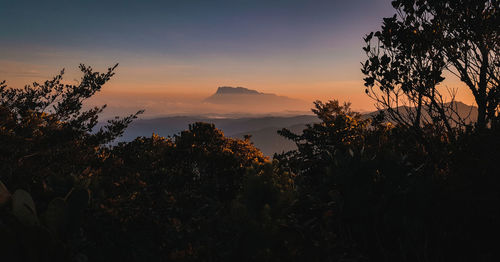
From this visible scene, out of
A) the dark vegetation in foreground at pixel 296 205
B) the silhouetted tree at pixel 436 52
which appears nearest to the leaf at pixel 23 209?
the dark vegetation in foreground at pixel 296 205

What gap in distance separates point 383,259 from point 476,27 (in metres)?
5.04

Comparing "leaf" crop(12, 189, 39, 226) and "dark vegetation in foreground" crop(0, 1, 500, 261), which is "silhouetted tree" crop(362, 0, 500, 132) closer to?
"dark vegetation in foreground" crop(0, 1, 500, 261)

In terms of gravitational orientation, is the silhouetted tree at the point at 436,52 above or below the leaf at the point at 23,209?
above

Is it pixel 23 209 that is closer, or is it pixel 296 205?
pixel 23 209

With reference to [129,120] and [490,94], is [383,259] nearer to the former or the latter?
[490,94]

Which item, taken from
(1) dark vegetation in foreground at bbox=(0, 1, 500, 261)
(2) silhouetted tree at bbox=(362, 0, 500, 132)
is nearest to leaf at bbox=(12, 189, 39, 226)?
(1) dark vegetation in foreground at bbox=(0, 1, 500, 261)

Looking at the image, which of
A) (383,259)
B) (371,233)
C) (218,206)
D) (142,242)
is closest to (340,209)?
(371,233)

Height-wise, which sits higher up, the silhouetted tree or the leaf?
the silhouetted tree

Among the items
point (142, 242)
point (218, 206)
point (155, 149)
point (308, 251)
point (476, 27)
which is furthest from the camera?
point (155, 149)

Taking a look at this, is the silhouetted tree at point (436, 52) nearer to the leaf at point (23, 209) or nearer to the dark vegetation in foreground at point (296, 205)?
the dark vegetation in foreground at point (296, 205)

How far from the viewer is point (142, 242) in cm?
319

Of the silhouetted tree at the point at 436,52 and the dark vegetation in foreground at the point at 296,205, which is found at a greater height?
the silhouetted tree at the point at 436,52

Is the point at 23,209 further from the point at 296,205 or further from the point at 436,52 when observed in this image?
the point at 436,52

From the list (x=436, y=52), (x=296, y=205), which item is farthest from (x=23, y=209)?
(x=436, y=52)
